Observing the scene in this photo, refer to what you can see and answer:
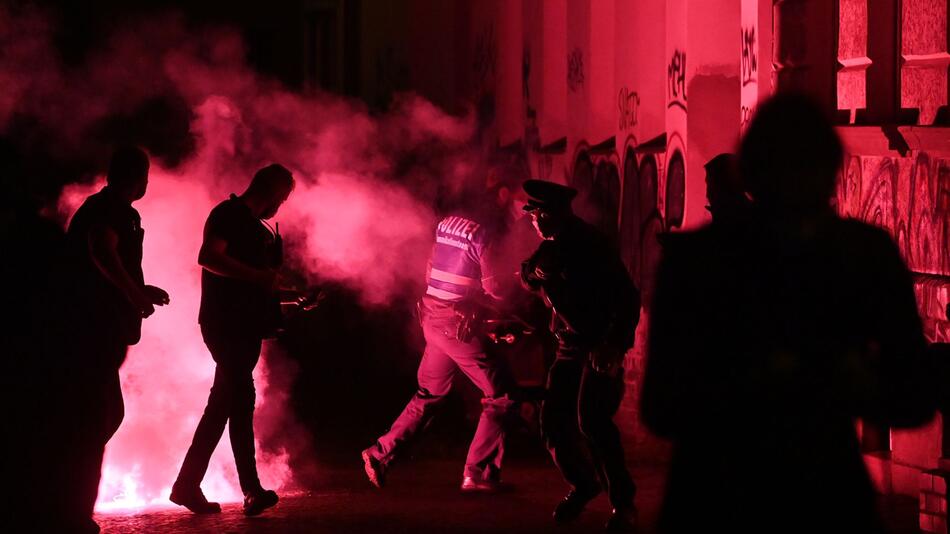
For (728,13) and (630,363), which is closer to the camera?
(728,13)

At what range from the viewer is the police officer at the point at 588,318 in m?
7.64

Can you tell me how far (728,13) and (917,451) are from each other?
3.56 m

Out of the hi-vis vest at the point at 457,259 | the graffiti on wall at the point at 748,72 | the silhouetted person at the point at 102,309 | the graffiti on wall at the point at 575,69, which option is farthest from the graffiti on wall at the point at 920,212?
the graffiti on wall at the point at 575,69

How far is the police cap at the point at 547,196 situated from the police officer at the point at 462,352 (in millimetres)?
900

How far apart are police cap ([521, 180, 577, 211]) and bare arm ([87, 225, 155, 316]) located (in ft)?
6.77

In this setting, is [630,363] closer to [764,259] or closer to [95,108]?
[764,259]

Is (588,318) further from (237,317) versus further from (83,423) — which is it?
(83,423)

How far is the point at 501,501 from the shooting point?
866cm

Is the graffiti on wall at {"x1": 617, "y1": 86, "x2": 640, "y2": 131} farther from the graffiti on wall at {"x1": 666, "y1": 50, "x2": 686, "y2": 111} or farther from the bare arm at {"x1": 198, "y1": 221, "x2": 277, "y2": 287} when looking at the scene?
the bare arm at {"x1": 198, "y1": 221, "x2": 277, "y2": 287}

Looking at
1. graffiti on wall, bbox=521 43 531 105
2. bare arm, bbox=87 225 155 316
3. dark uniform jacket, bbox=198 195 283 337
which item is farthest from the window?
graffiti on wall, bbox=521 43 531 105

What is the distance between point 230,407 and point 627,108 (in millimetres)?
5405

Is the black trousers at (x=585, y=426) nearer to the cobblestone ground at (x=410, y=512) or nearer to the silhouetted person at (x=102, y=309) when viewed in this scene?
the cobblestone ground at (x=410, y=512)

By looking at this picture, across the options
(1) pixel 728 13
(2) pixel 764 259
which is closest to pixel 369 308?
(1) pixel 728 13

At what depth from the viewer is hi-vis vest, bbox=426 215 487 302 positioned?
28.7ft
